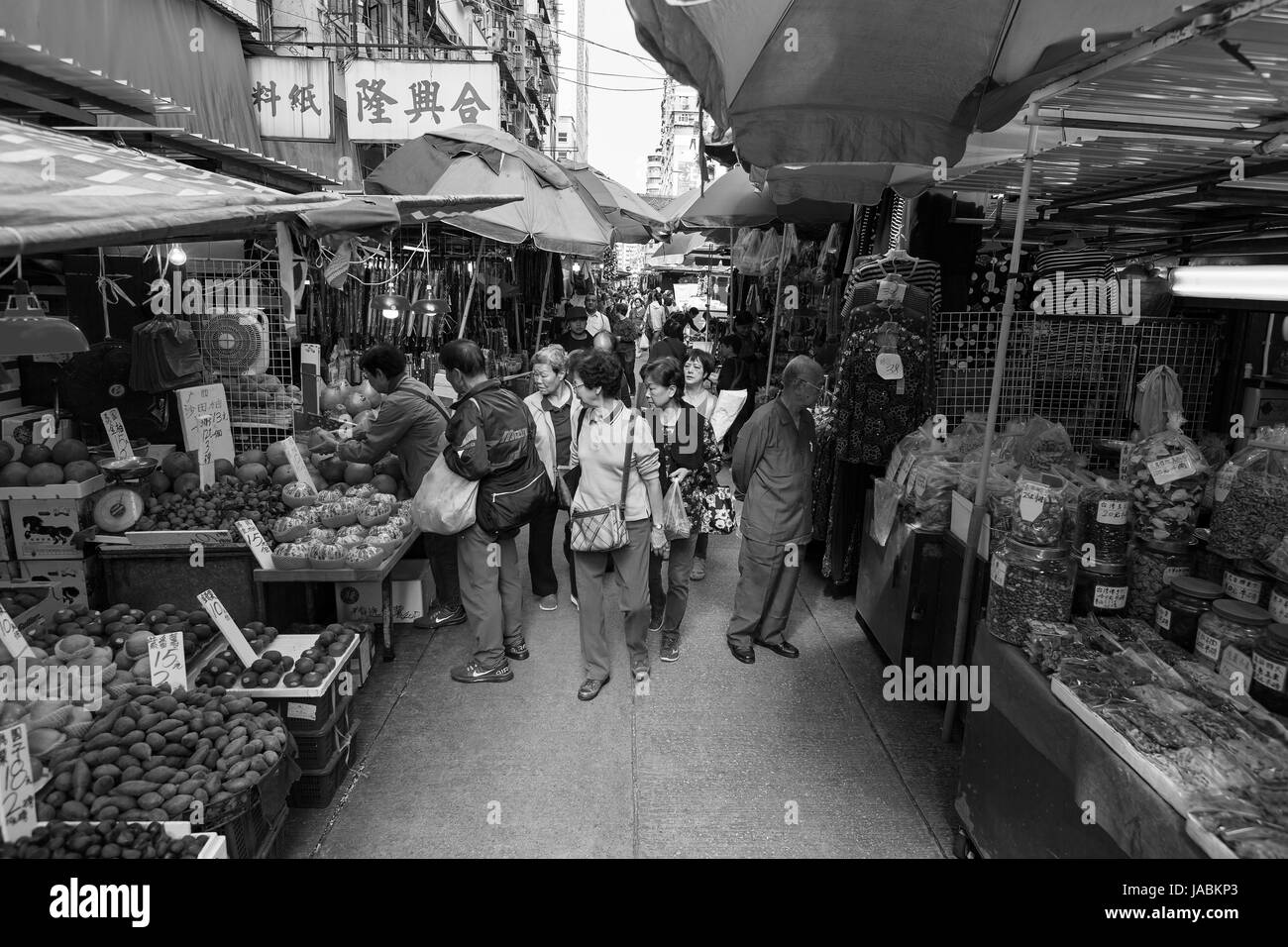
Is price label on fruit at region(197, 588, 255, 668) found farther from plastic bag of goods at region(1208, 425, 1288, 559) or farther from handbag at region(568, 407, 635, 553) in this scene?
plastic bag of goods at region(1208, 425, 1288, 559)

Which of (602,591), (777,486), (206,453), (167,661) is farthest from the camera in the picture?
(206,453)

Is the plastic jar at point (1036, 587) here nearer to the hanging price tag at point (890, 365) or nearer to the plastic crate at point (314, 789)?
the hanging price tag at point (890, 365)

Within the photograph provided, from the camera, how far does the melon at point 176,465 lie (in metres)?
5.28

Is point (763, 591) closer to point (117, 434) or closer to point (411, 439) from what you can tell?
point (411, 439)

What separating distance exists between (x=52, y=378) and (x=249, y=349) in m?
1.35

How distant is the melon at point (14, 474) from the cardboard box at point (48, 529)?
5.3 inches

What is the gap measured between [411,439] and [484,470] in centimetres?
130

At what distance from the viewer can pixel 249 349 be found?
574 centimetres

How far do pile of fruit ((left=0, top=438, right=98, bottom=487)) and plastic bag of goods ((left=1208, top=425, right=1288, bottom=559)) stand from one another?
19.7 ft

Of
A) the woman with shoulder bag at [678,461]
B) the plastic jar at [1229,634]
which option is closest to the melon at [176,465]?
the woman with shoulder bag at [678,461]

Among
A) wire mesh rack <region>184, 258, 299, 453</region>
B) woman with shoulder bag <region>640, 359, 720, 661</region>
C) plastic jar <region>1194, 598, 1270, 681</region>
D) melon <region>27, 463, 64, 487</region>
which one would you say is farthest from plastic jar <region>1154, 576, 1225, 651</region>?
melon <region>27, 463, 64, 487</region>

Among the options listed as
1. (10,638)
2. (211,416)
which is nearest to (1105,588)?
(10,638)

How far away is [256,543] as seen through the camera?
4.75m
